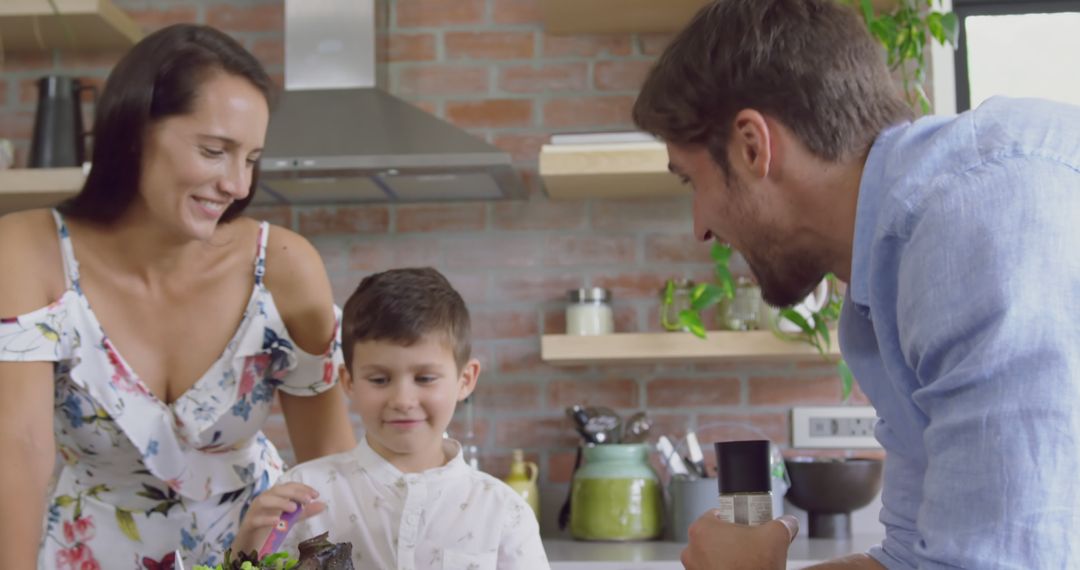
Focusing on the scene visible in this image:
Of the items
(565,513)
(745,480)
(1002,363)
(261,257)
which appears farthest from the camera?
(565,513)

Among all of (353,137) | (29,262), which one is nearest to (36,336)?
(29,262)

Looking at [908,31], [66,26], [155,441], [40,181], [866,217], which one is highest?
[66,26]

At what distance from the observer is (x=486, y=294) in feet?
9.89

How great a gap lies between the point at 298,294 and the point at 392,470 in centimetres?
33

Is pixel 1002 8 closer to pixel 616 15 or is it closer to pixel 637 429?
pixel 616 15

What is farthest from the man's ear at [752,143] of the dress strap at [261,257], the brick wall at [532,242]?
the brick wall at [532,242]

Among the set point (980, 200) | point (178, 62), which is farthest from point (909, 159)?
point (178, 62)

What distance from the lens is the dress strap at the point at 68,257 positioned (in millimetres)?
1534

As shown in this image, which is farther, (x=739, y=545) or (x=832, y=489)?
(x=832, y=489)

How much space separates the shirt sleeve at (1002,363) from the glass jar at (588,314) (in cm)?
203

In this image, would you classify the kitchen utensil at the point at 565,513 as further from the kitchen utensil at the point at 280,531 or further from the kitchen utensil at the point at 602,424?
the kitchen utensil at the point at 280,531

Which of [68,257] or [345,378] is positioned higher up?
[68,257]

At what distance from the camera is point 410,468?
58.6 inches

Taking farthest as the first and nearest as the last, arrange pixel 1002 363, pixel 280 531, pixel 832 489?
pixel 832 489
pixel 280 531
pixel 1002 363
